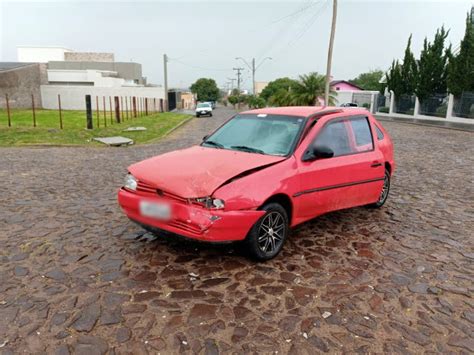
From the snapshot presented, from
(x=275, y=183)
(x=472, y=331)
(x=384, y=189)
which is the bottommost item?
(x=472, y=331)

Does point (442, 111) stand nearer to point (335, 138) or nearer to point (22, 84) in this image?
point (335, 138)

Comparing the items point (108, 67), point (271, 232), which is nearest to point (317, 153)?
point (271, 232)

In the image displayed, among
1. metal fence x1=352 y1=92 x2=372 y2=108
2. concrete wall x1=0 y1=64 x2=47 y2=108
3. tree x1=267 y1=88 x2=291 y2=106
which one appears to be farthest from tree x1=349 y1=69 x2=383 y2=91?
concrete wall x1=0 y1=64 x2=47 y2=108

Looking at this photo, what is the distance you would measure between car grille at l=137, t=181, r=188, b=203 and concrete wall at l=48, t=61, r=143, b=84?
229 feet

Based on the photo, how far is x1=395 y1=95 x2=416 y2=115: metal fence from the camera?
3712 cm

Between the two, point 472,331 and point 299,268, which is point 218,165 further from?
point 472,331

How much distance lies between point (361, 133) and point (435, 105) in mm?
32744

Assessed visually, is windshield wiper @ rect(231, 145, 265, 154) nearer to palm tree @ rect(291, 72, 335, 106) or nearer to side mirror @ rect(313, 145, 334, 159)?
side mirror @ rect(313, 145, 334, 159)

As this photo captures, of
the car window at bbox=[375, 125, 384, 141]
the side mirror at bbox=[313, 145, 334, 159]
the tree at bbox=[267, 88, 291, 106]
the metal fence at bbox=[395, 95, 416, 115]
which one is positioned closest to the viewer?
the side mirror at bbox=[313, 145, 334, 159]

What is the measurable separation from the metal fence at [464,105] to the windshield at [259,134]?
96.8ft

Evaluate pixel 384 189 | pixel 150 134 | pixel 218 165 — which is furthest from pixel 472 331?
pixel 150 134

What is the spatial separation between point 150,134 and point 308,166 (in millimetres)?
14001

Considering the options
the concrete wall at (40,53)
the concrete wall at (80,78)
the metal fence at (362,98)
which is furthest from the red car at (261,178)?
the concrete wall at (40,53)

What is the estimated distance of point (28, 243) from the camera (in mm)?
4633
